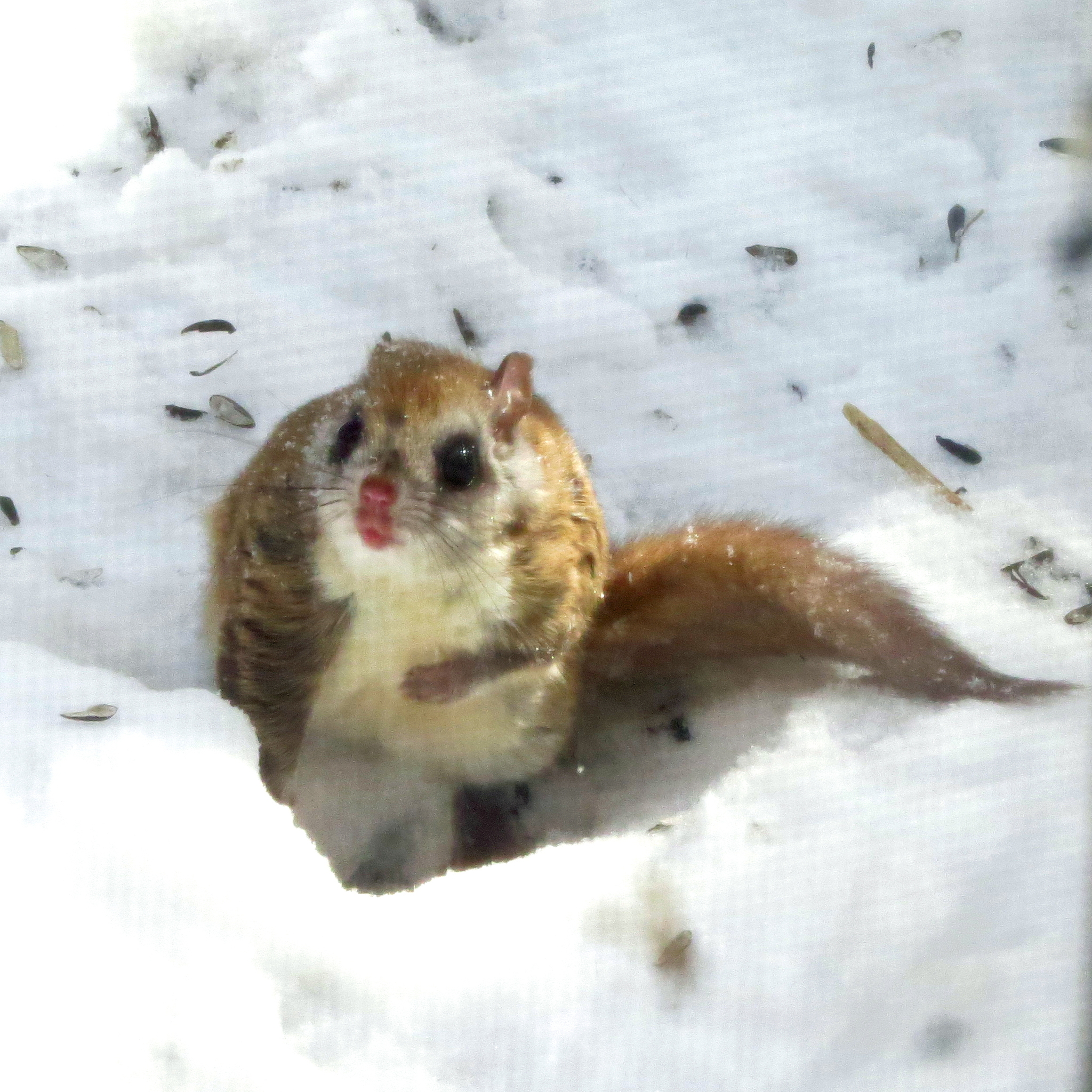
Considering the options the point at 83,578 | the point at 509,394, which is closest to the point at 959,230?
the point at 509,394

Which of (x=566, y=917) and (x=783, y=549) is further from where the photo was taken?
(x=783, y=549)

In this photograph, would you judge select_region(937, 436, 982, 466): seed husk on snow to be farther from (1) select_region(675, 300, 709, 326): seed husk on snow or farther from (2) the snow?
(1) select_region(675, 300, 709, 326): seed husk on snow

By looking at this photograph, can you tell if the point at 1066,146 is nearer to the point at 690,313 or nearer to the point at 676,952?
the point at 690,313

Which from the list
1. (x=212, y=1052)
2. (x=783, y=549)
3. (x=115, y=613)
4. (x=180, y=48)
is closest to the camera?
(x=212, y=1052)

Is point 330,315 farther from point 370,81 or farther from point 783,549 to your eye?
point 783,549

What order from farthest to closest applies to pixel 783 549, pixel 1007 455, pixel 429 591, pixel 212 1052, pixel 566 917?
pixel 1007 455, pixel 783 549, pixel 429 591, pixel 566 917, pixel 212 1052

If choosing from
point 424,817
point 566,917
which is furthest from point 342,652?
point 566,917

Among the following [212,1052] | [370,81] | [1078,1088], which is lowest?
[1078,1088]
